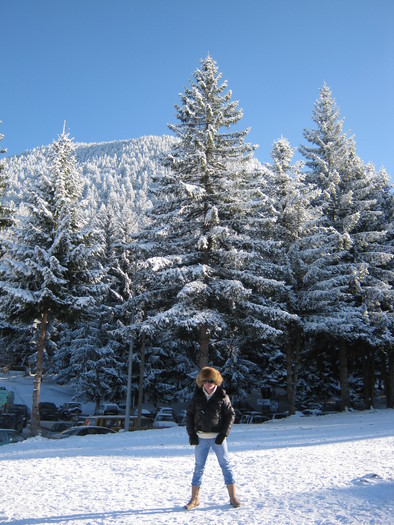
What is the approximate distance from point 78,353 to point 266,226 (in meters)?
21.0

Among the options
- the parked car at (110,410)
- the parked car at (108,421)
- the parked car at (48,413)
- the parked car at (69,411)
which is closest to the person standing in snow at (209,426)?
the parked car at (108,421)

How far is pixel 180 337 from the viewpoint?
19.7m

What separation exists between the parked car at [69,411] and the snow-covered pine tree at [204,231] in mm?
22281

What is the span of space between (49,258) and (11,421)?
14580mm

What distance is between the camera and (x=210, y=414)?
530 cm

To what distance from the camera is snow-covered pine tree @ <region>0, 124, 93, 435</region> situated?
60.8ft

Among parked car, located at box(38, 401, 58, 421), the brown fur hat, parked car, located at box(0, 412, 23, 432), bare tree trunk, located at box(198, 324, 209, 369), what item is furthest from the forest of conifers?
parked car, located at box(38, 401, 58, 421)

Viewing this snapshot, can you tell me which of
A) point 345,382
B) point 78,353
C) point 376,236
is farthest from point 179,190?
point 78,353

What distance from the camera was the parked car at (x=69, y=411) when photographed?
37.5m

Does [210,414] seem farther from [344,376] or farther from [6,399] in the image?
[6,399]

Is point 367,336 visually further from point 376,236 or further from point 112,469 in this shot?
point 112,469

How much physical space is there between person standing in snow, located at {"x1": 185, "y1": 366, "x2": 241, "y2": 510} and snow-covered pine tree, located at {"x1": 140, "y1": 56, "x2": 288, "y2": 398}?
11055 millimetres

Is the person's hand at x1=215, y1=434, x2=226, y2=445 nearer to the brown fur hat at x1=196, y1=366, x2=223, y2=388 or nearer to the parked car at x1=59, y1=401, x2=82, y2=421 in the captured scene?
the brown fur hat at x1=196, y1=366, x2=223, y2=388

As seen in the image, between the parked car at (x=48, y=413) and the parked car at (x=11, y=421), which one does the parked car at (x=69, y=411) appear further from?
the parked car at (x=11, y=421)
